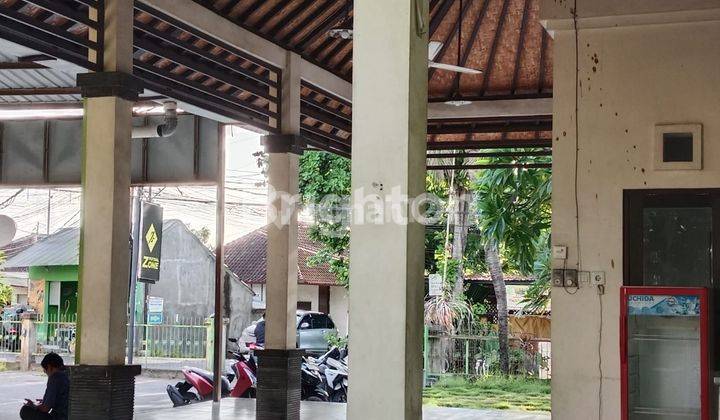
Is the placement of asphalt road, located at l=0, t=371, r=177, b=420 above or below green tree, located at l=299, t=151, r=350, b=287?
below

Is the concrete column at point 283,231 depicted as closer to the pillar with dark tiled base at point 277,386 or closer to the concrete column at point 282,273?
the concrete column at point 282,273

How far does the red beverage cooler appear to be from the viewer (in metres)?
6.81

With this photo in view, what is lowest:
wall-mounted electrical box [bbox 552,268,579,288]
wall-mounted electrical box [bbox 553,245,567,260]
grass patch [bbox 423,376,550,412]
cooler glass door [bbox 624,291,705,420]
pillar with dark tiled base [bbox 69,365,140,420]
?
grass patch [bbox 423,376,550,412]

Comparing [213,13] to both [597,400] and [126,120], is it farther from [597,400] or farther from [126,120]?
[597,400]

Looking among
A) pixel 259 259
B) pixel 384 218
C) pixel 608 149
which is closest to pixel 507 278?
pixel 259 259

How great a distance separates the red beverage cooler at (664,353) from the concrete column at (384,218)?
2.77m

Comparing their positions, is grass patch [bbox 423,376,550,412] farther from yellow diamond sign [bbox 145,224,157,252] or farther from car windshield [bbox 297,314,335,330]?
car windshield [bbox 297,314,335,330]

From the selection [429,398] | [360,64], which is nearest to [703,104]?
[360,64]

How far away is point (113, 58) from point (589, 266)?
167 inches

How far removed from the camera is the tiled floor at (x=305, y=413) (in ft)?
39.4

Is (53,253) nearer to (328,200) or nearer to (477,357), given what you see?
(328,200)

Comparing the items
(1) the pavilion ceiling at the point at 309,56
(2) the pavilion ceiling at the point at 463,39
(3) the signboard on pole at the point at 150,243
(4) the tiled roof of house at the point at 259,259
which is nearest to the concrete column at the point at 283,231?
(1) the pavilion ceiling at the point at 309,56

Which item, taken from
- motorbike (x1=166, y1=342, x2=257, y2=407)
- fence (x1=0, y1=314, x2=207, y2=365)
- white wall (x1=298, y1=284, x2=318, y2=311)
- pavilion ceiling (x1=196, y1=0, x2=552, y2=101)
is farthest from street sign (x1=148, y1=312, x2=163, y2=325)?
pavilion ceiling (x1=196, y1=0, x2=552, y2=101)

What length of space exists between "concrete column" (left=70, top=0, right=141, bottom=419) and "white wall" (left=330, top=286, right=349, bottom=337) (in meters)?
20.8
